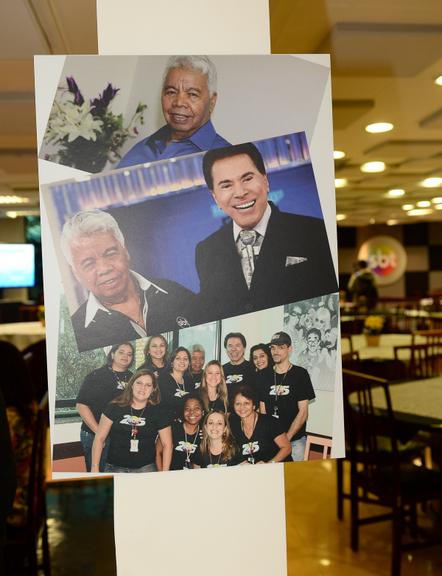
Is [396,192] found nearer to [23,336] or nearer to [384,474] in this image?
[23,336]

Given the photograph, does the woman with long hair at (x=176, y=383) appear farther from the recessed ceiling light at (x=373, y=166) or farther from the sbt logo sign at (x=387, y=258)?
the sbt logo sign at (x=387, y=258)

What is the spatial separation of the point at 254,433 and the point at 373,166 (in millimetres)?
6116

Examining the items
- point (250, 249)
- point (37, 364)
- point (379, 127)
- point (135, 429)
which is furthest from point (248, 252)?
point (379, 127)

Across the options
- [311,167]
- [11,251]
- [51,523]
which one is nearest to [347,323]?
[51,523]

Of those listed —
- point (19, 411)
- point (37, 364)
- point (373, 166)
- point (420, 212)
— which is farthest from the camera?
point (420, 212)

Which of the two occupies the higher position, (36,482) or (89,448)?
(89,448)

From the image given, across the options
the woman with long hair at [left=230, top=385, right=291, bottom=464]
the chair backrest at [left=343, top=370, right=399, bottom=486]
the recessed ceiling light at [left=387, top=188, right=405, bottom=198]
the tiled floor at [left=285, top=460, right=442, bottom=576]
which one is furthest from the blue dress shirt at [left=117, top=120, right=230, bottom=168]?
the recessed ceiling light at [left=387, top=188, right=405, bottom=198]

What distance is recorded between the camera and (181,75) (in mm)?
877

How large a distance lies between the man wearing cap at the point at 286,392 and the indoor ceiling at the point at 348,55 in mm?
1444

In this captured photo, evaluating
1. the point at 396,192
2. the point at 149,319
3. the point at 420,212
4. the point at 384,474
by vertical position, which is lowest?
the point at 384,474

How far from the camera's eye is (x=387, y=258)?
15391mm

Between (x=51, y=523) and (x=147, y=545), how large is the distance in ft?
9.45

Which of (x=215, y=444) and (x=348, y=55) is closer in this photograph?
(x=215, y=444)

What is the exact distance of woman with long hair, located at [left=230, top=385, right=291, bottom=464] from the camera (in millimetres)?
894
